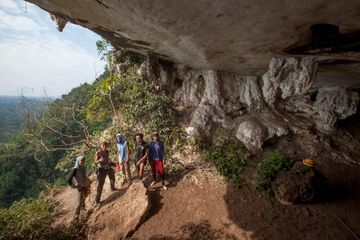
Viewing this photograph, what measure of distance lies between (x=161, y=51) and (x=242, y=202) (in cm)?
658

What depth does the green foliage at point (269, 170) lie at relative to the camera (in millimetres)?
7680

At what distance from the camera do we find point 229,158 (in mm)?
9117

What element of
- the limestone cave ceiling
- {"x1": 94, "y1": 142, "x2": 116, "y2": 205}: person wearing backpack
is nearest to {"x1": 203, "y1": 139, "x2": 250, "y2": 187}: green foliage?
the limestone cave ceiling

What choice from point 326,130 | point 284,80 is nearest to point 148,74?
point 284,80

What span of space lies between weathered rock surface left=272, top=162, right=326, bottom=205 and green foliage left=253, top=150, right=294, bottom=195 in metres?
0.24

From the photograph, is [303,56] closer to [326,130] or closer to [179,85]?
[326,130]

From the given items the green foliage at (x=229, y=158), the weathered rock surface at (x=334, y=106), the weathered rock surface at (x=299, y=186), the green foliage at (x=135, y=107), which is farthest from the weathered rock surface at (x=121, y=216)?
the weathered rock surface at (x=334, y=106)

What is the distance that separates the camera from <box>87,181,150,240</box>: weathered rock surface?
6398mm

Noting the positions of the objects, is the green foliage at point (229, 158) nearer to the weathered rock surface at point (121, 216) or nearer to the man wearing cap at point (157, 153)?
the man wearing cap at point (157, 153)

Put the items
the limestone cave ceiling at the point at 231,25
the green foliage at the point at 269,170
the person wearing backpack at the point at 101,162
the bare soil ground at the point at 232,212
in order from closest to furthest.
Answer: the limestone cave ceiling at the point at 231,25 < the bare soil ground at the point at 232,212 < the person wearing backpack at the point at 101,162 < the green foliage at the point at 269,170

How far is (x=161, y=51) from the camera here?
9836 mm

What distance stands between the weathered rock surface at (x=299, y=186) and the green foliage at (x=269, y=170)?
0.79ft

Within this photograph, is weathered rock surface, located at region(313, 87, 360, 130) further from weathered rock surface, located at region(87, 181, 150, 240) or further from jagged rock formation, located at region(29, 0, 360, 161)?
weathered rock surface, located at region(87, 181, 150, 240)

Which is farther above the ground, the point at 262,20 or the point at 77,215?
the point at 262,20
